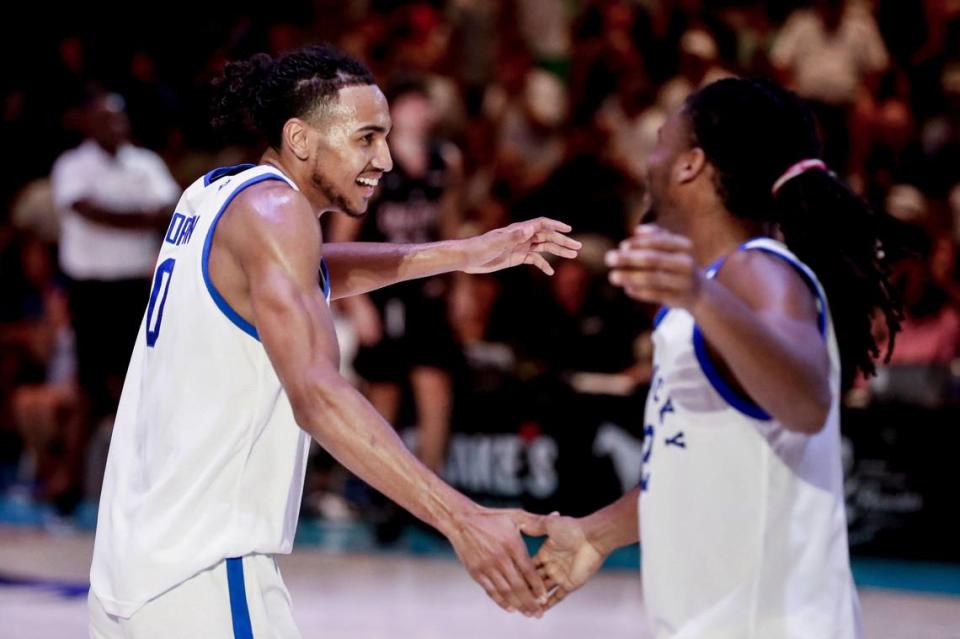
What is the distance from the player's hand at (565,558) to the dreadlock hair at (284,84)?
1143 millimetres

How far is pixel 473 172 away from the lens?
1088 cm

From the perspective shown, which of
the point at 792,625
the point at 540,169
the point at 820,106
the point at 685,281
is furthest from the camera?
the point at 540,169

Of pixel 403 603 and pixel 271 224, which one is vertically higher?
pixel 271 224

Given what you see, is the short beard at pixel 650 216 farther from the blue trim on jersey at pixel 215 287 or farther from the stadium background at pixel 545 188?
the stadium background at pixel 545 188

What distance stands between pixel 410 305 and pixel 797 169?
5065 millimetres

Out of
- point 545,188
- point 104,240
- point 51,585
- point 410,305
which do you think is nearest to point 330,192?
point 51,585

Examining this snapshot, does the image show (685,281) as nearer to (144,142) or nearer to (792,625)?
(792,625)

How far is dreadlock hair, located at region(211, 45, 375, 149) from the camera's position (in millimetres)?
3309

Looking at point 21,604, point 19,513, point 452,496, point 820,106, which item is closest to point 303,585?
point 21,604

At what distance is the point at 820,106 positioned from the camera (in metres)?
9.10

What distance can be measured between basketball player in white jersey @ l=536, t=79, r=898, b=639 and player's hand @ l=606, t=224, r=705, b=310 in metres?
0.03

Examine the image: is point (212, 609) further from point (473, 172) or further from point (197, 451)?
point (473, 172)

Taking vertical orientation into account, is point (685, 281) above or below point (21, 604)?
above

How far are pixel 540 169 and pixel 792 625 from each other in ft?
26.2
